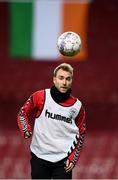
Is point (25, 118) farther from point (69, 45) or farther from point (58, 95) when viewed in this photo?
point (69, 45)

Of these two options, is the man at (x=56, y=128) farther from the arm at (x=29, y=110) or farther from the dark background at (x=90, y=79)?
the dark background at (x=90, y=79)

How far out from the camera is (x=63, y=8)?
12.5 m

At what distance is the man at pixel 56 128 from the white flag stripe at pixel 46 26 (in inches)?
179

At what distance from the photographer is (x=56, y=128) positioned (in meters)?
7.93

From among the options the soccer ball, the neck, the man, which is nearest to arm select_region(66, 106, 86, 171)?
the man

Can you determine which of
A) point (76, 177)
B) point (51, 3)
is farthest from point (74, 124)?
point (51, 3)

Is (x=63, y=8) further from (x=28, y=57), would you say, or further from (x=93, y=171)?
(x=93, y=171)

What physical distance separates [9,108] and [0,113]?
149 millimetres

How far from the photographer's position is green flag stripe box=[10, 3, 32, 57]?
12.5 meters

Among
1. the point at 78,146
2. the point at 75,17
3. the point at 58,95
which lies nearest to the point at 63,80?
the point at 58,95

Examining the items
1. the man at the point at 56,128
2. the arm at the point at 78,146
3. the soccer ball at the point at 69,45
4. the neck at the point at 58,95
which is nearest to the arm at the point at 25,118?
the man at the point at 56,128

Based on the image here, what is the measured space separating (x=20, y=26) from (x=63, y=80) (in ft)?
15.6

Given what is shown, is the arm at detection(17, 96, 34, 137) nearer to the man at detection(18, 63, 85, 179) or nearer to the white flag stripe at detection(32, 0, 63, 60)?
the man at detection(18, 63, 85, 179)

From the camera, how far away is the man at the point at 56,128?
7.93 m
